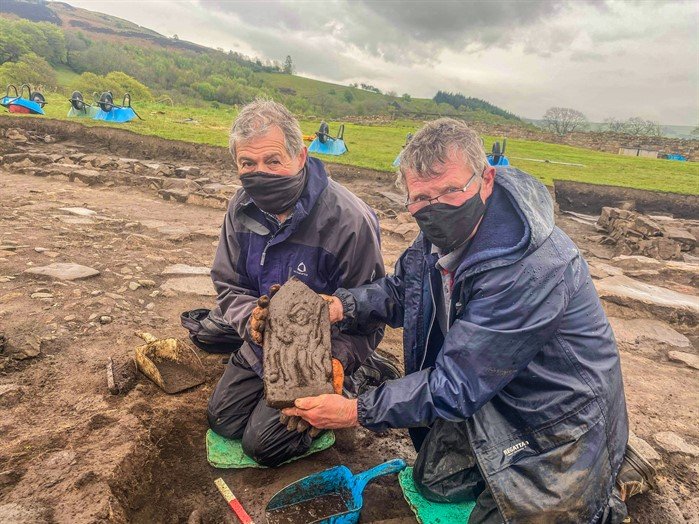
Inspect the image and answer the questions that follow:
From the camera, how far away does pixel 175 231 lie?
6898 mm

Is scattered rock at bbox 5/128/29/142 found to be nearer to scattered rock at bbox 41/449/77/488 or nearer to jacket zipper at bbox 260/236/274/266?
jacket zipper at bbox 260/236/274/266

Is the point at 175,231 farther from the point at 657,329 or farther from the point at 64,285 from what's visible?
the point at 657,329

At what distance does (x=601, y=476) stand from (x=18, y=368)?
3.60 meters

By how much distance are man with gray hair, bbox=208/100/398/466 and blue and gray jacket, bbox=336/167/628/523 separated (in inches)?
37.3

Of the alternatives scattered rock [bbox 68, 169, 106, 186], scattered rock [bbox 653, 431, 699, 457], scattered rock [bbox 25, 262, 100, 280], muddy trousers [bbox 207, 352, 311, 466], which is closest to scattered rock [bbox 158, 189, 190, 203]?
scattered rock [bbox 68, 169, 106, 186]

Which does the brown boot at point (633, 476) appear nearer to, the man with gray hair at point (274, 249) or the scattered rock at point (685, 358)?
the man with gray hair at point (274, 249)

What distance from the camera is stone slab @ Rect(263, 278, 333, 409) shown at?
2.29 meters

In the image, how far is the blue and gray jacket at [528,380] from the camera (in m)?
1.94

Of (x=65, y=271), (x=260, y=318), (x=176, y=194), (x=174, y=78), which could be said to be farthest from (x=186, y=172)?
(x=174, y=78)

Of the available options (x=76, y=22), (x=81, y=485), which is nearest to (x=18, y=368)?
(x=81, y=485)

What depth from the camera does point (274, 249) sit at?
9.93 feet

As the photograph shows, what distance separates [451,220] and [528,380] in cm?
84

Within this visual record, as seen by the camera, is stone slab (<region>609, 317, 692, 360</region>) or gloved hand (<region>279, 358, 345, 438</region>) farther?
stone slab (<region>609, 317, 692, 360</region>)

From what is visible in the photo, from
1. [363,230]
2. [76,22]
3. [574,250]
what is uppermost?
[76,22]
